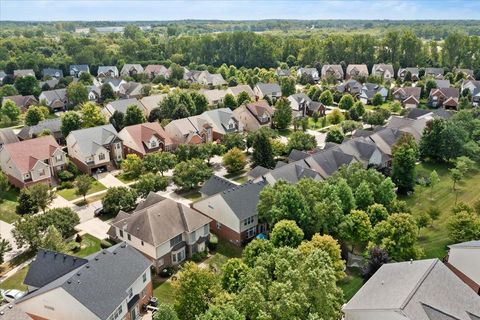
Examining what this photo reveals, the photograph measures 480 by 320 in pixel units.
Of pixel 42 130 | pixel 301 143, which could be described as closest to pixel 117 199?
pixel 301 143

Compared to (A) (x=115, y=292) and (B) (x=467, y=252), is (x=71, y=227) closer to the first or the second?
(A) (x=115, y=292)

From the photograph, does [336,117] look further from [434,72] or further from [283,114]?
[434,72]

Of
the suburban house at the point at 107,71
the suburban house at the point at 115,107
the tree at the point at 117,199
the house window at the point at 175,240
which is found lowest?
the house window at the point at 175,240

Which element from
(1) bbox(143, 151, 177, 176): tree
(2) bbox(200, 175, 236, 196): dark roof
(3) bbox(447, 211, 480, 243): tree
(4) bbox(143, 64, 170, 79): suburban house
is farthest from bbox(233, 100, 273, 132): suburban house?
(4) bbox(143, 64, 170, 79): suburban house

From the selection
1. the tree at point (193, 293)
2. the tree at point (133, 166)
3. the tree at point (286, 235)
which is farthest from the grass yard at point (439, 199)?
the tree at point (133, 166)

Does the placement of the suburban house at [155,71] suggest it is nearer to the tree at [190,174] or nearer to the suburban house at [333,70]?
the suburban house at [333,70]
